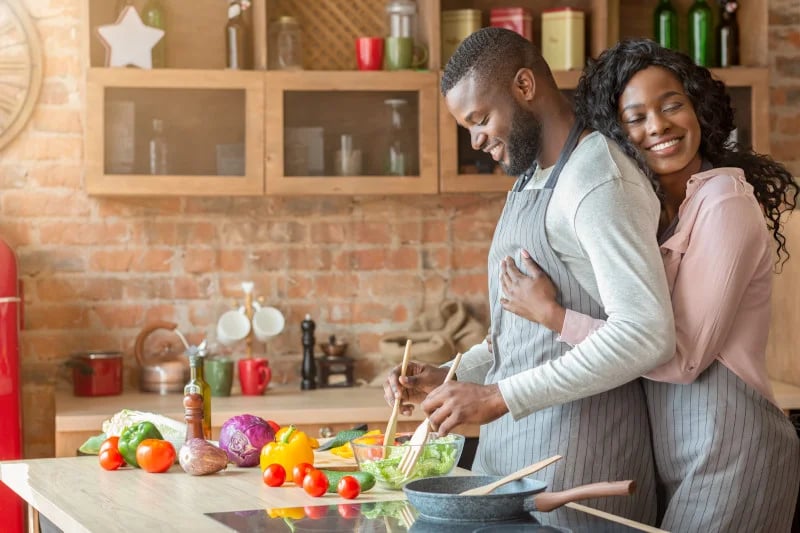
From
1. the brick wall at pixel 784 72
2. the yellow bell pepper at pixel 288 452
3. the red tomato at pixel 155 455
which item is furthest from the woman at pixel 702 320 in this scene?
the brick wall at pixel 784 72

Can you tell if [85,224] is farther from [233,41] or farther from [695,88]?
[695,88]

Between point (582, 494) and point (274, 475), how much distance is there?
76 centimetres

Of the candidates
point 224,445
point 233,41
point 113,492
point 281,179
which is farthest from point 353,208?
point 113,492

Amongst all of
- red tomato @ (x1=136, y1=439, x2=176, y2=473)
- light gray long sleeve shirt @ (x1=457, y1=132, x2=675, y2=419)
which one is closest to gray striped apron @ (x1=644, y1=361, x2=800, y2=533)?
light gray long sleeve shirt @ (x1=457, y1=132, x2=675, y2=419)

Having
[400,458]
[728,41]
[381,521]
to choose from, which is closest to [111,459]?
[400,458]

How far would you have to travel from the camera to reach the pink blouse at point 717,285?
224cm

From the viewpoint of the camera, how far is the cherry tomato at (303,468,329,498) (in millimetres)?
2262

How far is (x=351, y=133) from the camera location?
429 cm

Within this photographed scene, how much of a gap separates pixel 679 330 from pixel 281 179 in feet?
7.23

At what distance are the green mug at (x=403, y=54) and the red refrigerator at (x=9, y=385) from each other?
149cm

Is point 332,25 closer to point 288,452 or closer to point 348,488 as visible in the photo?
point 288,452

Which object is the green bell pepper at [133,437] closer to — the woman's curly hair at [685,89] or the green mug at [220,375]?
the woman's curly hair at [685,89]

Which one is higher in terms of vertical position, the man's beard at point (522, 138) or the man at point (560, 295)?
the man's beard at point (522, 138)

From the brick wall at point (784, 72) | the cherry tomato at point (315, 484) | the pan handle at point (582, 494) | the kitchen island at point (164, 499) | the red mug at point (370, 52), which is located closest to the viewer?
the pan handle at point (582, 494)
